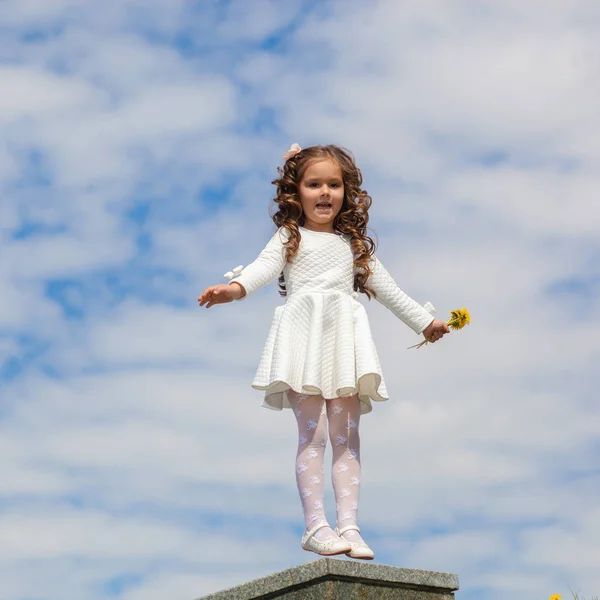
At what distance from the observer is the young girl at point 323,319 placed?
6.24m

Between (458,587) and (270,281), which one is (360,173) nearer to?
(270,281)

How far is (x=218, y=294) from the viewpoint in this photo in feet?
20.6

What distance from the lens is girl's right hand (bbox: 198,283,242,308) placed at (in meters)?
6.28

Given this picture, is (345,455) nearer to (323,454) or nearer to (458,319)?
(323,454)

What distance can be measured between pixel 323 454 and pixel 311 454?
0.31ft

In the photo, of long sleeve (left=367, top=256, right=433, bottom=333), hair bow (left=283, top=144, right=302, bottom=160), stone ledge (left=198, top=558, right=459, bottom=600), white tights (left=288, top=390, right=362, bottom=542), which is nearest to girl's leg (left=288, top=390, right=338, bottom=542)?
white tights (left=288, top=390, right=362, bottom=542)

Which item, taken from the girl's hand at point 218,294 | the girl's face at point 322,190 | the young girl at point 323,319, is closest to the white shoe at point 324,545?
the young girl at point 323,319

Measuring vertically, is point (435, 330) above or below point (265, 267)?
below

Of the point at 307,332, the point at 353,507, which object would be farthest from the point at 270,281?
the point at 353,507

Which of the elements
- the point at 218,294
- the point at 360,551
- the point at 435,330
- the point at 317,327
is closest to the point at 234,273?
the point at 218,294

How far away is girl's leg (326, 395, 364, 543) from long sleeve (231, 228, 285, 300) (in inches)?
35.1

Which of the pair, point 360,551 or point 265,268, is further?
point 265,268

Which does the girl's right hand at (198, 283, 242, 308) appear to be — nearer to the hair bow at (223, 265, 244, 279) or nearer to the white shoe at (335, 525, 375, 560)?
the hair bow at (223, 265, 244, 279)

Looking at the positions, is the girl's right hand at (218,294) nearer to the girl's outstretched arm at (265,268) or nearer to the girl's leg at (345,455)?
the girl's outstretched arm at (265,268)
